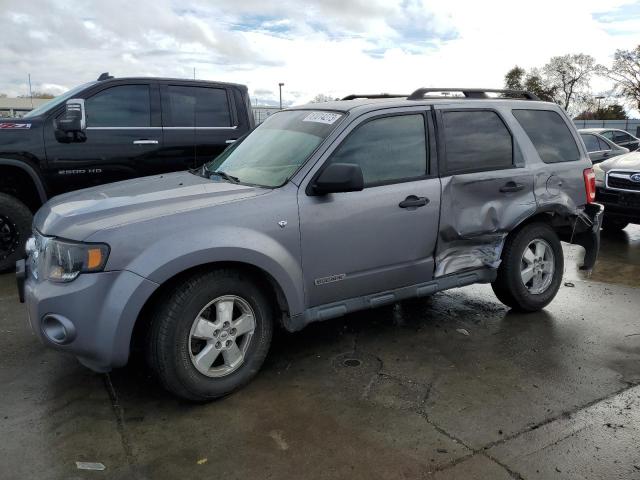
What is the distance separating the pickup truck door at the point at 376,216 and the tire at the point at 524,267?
878 millimetres

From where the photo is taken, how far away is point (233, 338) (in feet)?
10.5

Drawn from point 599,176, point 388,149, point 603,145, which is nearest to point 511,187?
point 388,149

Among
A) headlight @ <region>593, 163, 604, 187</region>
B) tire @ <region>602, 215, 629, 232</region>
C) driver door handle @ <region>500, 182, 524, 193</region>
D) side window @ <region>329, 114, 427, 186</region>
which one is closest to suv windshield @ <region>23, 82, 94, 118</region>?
side window @ <region>329, 114, 427, 186</region>

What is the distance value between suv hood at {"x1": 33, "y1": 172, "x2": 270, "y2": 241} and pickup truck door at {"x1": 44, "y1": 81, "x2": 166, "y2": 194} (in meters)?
2.33

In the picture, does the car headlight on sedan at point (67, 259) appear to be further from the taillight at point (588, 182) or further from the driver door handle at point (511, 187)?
the taillight at point (588, 182)

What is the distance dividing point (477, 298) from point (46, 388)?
12.3 ft

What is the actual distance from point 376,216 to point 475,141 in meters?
1.18

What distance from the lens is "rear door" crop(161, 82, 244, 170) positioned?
634 centimetres

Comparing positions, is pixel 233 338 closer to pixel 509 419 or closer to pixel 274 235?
pixel 274 235

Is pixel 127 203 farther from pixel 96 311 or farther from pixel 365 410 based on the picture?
pixel 365 410

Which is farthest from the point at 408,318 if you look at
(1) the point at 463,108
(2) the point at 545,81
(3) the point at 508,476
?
(2) the point at 545,81

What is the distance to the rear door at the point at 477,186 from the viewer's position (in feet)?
13.1

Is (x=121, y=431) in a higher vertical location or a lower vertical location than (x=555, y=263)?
lower

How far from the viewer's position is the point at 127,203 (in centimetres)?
319
